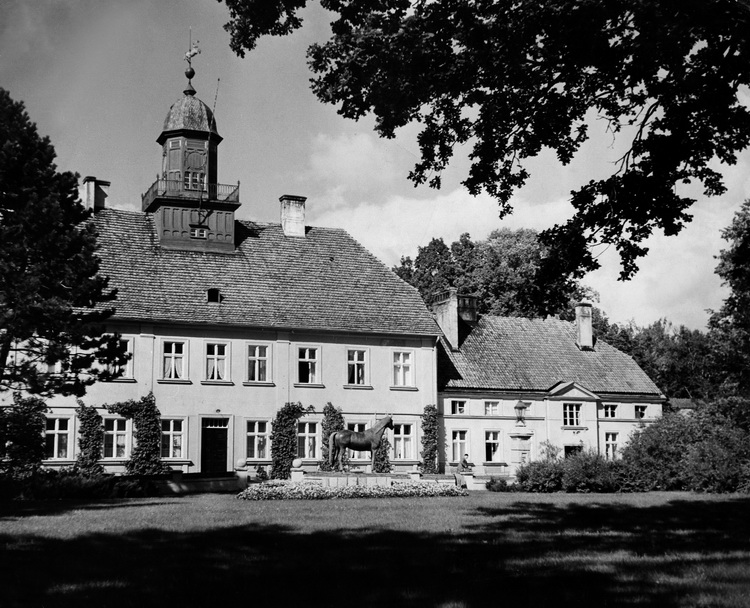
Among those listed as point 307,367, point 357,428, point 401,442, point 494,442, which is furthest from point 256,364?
point 494,442

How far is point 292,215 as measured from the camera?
44969 mm

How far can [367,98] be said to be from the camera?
14508 mm

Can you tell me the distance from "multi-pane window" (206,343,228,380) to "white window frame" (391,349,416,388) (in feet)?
24.8

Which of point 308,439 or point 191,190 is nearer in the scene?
point 308,439

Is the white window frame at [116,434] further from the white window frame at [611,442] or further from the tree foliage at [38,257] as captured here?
the white window frame at [611,442]

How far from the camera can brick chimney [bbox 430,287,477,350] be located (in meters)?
47.5

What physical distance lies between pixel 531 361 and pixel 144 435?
2065cm

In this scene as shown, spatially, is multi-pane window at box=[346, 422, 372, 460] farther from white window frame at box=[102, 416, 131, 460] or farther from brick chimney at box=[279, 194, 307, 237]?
brick chimney at box=[279, 194, 307, 237]

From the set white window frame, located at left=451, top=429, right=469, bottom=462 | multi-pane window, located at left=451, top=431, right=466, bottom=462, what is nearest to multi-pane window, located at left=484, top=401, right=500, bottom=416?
white window frame, located at left=451, top=429, right=469, bottom=462

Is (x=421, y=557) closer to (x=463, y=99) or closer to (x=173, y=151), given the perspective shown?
(x=463, y=99)

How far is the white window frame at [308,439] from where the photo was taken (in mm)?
39969

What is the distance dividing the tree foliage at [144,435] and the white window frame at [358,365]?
8.53 m

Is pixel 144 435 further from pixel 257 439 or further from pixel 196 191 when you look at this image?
pixel 196 191

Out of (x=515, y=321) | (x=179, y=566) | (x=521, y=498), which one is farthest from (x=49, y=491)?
(x=515, y=321)
